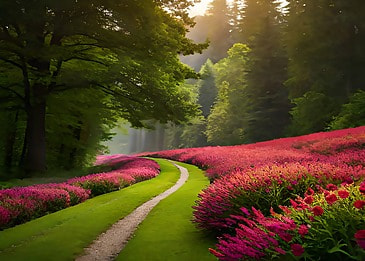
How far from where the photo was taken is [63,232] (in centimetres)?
761

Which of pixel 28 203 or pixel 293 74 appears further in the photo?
pixel 293 74

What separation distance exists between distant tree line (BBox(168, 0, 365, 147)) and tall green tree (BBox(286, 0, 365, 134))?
9 cm

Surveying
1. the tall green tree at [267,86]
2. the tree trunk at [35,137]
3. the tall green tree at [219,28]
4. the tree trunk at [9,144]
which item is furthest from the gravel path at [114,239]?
the tall green tree at [219,28]

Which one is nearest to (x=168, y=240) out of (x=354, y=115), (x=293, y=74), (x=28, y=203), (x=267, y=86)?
(x=28, y=203)

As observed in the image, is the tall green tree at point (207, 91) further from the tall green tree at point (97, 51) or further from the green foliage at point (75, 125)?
the tall green tree at point (97, 51)

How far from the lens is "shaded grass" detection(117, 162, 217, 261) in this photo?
598 centimetres

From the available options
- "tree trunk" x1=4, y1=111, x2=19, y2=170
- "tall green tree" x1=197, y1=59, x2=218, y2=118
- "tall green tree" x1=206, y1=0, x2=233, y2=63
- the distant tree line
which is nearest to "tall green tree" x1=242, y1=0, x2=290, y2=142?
the distant tree line

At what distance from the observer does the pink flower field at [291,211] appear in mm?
3577

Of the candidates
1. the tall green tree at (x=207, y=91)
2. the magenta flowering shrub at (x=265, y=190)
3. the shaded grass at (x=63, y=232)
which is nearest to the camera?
the shaded grass at (x=63, y=232)

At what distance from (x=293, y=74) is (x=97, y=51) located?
27.8 m

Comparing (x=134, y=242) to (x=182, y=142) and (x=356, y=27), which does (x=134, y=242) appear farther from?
(x=182, y=142)

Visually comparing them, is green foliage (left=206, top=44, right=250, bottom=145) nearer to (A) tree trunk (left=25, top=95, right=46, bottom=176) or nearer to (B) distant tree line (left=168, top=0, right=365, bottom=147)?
(B) distant tree line (left=168, top=0, right=365, bottom=147)

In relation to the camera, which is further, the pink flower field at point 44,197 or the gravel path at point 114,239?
the pink flower field at point 44,197

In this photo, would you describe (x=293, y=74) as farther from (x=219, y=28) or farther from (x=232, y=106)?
(x=219, y=28)
